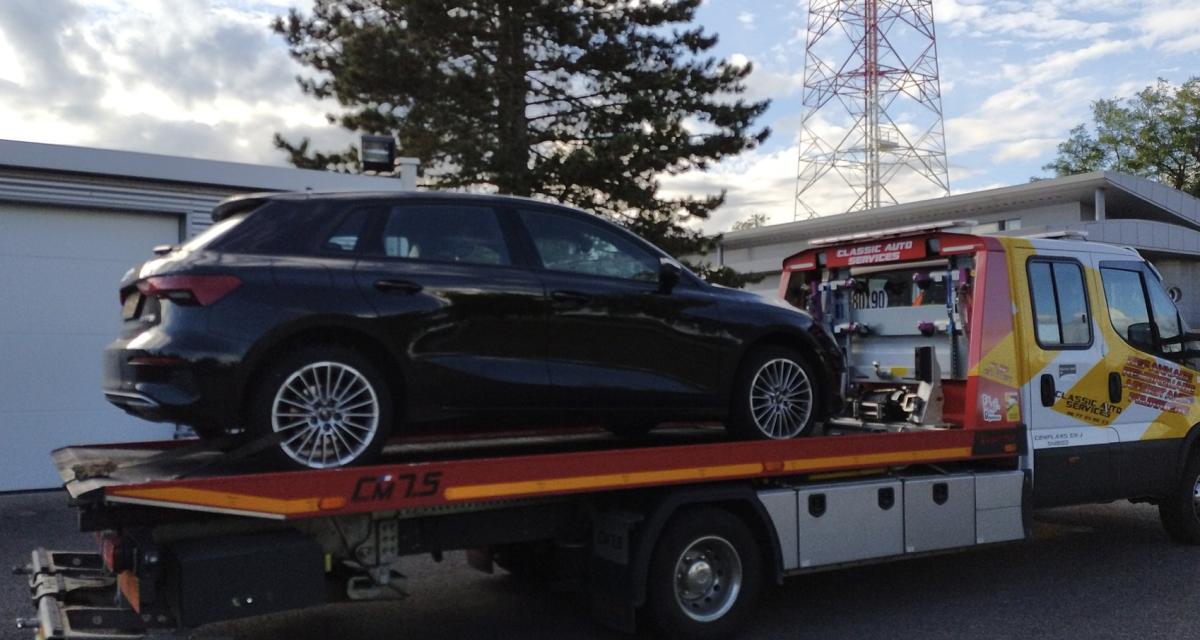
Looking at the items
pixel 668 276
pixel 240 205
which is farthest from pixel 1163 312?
pixel 240 205

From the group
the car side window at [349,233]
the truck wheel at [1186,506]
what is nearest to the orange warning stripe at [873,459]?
the truck wheel at [1186,506]

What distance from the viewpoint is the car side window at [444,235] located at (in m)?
5.23

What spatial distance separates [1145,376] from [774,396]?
3.45m

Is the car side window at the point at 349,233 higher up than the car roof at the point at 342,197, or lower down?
lower down

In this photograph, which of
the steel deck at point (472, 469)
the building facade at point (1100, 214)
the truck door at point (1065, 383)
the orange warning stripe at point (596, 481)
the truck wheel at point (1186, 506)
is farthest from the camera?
the building facade at point (1100, 214)

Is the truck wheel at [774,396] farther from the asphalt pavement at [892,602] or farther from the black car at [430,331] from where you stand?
the asphalt pavement at [892,602]

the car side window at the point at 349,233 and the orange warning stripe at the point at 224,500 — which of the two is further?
the car side window at the point at 349,233

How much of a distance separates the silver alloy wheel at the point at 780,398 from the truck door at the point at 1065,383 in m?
1.90

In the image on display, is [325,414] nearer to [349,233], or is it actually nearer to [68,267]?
[349,233]

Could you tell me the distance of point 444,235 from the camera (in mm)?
5387

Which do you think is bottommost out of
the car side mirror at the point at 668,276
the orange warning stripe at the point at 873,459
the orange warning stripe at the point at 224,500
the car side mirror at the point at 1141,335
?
the orange warning stripe at the point at 873,459

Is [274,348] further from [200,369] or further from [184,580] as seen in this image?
[184,580]

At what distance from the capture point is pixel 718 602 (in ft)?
19.5

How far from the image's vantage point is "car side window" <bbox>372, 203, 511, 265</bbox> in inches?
206
